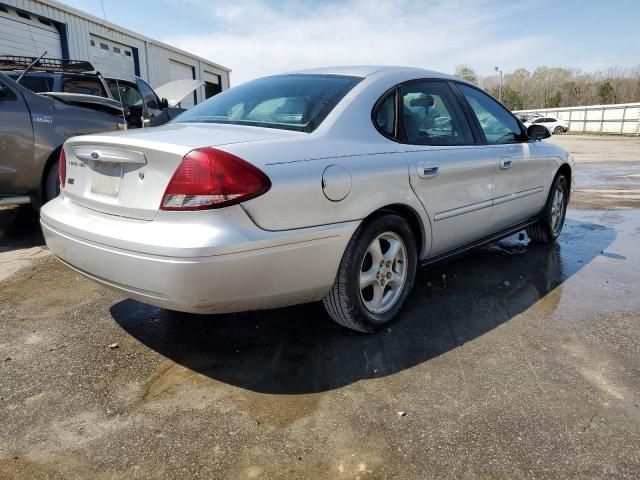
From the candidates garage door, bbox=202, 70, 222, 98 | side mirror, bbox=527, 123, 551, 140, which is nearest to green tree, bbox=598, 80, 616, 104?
garage door, bbox=202, 70, 222, 98

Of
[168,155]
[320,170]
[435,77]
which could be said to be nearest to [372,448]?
[320,170]

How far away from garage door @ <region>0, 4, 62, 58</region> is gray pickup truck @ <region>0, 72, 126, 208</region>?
796cm

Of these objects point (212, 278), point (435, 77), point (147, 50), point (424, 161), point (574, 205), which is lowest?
point (574, 205)

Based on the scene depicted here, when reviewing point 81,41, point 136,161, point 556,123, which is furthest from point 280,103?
point 556,123

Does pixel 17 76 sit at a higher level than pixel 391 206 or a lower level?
higher

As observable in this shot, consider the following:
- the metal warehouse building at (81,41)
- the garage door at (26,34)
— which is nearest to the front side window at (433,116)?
the metal warehouse building at (81,41)

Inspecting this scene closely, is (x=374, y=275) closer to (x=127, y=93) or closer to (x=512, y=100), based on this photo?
(x=127, y=93)

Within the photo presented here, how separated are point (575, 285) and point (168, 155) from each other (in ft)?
10.6

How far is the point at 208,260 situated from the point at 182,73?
22.7 metres

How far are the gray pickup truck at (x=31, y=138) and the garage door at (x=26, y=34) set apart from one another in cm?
796

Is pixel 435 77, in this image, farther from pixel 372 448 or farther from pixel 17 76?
pixel 17 76

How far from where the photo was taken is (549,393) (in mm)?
2363

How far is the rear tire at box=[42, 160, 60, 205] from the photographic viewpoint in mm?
5098

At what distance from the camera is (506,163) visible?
387 cm
